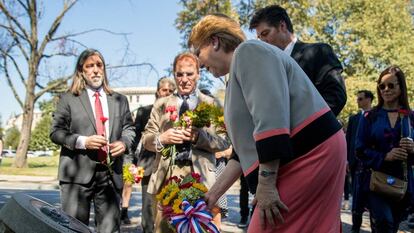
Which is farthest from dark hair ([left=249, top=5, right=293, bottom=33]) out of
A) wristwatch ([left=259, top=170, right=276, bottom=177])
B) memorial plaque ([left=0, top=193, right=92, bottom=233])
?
memorial plaque ([left=0, top=193, right=92, bottom=233])

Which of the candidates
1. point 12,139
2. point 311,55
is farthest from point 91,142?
point 12,139

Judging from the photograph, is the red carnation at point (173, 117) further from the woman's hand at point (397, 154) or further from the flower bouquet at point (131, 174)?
the woman's hand at point (397, 154)

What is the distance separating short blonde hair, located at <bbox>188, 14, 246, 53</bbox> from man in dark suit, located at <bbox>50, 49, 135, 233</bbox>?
5.56 feet

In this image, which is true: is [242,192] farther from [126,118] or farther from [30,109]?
[30,109]

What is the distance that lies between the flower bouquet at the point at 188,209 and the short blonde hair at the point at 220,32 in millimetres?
809

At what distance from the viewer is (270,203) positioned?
1935 millimetres

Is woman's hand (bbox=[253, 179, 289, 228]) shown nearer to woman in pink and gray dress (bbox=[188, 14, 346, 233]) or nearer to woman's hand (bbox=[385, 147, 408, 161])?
woman in pink and gray dress (bbox=[188, 14, 346, 233])

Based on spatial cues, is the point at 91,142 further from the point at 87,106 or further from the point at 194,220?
the point at 194,220

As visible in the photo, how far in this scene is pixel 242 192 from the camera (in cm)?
791

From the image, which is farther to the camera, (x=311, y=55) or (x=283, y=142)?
(x=311, y=55)

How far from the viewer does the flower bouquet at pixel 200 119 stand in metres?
3.66

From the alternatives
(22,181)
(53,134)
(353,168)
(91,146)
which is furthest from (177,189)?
(22,181)

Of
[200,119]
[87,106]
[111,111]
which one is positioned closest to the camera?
[200,119]

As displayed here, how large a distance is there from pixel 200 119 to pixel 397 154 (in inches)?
74.6
